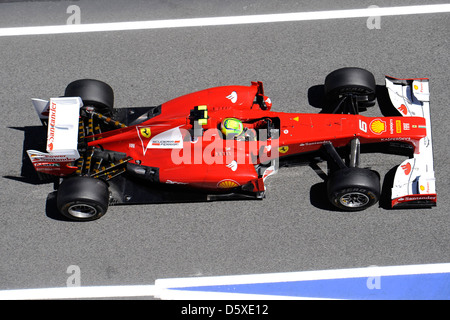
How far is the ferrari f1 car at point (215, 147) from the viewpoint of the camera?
7.67 m

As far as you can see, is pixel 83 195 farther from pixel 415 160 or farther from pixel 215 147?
pixel 415 160

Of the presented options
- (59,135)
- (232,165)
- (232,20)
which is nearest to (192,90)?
(232,20)

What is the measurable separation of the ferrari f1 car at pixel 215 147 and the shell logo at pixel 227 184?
3 cm

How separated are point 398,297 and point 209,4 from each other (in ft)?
19.5

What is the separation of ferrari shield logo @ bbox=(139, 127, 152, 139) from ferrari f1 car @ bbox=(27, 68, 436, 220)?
14 mm

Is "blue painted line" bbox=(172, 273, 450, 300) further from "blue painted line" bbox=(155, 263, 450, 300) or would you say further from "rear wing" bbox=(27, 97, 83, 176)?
"rear wing" bbox=(27, 97, 83, 176)

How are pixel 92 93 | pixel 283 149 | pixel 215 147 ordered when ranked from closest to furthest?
1. pixel 215 147
2. pixel 283 149
3. pixel 92 93

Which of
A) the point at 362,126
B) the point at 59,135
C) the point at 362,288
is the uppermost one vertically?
the point at 362,126

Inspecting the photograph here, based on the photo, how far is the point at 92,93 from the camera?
834 centimetres

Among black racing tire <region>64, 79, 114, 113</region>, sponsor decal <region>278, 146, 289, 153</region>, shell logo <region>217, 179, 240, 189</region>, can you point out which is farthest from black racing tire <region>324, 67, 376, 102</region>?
black racing tire <region>64, 79, 114, 113</region>

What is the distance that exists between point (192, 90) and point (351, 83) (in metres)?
2.65

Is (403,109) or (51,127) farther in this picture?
(403,109)

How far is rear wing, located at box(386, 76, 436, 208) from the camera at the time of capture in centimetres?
771

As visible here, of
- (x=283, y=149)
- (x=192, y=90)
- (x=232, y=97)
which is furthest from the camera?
(x=192, y=90)
